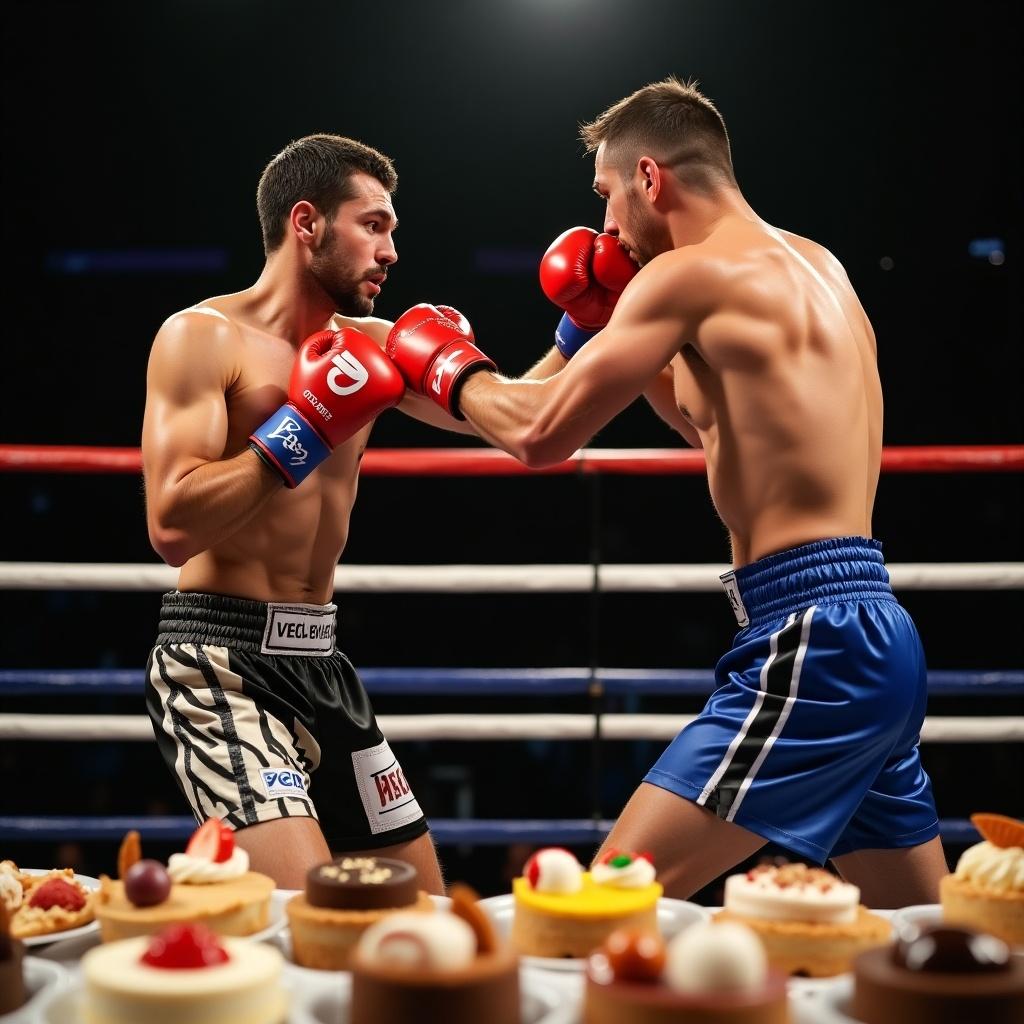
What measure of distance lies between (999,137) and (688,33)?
1599 mm

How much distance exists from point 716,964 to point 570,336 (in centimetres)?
181

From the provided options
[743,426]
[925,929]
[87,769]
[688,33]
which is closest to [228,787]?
[743,426]

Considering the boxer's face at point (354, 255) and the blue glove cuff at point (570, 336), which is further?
the blue glove cuff at point (570, 336)

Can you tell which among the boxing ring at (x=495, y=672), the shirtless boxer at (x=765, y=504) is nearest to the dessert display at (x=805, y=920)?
the shirtless boxer at (x=765, y=504)

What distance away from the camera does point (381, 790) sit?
2.19 m

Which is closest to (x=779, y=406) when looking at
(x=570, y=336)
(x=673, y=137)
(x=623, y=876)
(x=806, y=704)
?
(x=806, y=704)

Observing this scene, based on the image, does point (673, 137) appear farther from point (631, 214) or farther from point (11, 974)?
point (11, 974)

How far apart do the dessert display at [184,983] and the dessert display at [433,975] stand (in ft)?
0.25

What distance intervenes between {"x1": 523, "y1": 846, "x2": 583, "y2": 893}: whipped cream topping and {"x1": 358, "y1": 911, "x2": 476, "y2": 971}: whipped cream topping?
0.22 meters

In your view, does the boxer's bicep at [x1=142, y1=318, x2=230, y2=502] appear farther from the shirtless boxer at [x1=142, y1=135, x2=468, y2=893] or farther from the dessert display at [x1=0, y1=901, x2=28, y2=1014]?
the dessert display at [x1=0, y1=901, x2=28, y2=1014]

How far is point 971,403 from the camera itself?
695 cm

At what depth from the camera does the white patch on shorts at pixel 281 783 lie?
6.39 ft

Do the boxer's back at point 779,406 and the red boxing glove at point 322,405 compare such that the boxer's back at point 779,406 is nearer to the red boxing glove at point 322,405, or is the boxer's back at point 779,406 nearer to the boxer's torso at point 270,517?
the red boxing glove at point 322,405

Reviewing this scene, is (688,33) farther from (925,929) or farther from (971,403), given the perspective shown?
(925,929)
